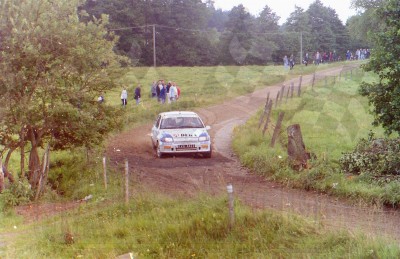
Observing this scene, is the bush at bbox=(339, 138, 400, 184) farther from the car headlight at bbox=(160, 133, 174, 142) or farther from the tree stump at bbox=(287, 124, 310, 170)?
the car headlight at bbox=(160, 133, 174, 142)

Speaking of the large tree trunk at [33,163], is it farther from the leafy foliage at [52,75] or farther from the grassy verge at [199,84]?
the grassy verge at [199,84]

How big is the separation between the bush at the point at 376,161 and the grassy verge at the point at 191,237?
4726mm

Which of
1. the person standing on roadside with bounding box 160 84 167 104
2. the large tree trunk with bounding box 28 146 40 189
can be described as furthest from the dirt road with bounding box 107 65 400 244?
the person standing on roadside with bounding box 160 84 167 104

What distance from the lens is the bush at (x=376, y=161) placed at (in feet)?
A: 42.3

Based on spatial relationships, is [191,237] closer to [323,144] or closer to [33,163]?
[33,163]

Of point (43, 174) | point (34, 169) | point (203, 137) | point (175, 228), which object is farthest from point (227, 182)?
point (34, 169)

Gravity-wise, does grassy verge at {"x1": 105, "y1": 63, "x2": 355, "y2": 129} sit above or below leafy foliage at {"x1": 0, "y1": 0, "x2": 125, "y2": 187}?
below

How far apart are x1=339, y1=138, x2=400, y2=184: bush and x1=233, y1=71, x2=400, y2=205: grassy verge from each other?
0.34 m

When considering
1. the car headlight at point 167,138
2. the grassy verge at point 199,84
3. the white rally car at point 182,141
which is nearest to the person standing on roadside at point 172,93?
the grassy verge at point 199,84

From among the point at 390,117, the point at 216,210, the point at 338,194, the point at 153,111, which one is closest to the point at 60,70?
the point at 216,210

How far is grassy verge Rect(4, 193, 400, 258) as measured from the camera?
307 inches

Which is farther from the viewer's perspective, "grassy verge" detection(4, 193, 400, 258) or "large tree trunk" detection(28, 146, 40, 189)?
"large tree trunk" detection(28, 146, 40, 189)

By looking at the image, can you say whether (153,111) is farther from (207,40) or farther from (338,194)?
(207,40)

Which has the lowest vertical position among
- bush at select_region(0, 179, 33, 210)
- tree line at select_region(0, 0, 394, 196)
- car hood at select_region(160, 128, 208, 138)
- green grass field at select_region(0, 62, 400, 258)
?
bush at select_region(0, 179, 33, 210)
